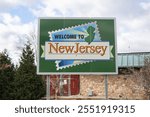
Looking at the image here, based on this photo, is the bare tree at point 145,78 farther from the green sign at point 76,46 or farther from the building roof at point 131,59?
the green sign at point 76,46

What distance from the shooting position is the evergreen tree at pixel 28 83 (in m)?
25.7

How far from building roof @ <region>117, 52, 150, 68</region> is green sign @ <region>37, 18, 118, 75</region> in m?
14.9

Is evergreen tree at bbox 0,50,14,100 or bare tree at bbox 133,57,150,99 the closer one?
bare tree at bbox 133,57,150,99

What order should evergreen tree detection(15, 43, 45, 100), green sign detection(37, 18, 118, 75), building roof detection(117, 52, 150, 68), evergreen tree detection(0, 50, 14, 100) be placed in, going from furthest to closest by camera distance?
1. building roof detection(117, 52, 150, 68)
2. evergreen tree detection(0, 50, 14, 100)
3. evergreen tree detection(15, 43, 45, 100)
4. green sign detection(37, 18, 118, 75)

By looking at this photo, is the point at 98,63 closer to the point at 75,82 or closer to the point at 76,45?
the point at 76,45

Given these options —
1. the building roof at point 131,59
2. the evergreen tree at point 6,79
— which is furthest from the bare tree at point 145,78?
the evergreen tree at point 6,79

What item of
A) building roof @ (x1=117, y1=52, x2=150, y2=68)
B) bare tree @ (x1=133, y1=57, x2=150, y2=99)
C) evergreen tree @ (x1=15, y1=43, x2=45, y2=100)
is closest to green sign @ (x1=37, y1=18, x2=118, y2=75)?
bare tree @ (x1=133, y1=57, x2=150, y2=99)

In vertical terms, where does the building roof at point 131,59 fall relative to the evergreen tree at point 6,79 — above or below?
above

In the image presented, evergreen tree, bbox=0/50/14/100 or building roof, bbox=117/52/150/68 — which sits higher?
building roof, bbox=117/52/150/68

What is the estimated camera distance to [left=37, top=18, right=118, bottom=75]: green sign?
15539 millimetres

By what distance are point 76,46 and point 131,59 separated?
1780cm

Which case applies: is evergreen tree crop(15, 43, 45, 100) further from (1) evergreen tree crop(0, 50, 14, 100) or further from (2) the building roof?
(2) the building roof

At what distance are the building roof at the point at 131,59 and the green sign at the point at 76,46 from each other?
1493 centimetres

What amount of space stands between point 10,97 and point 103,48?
12.3m
